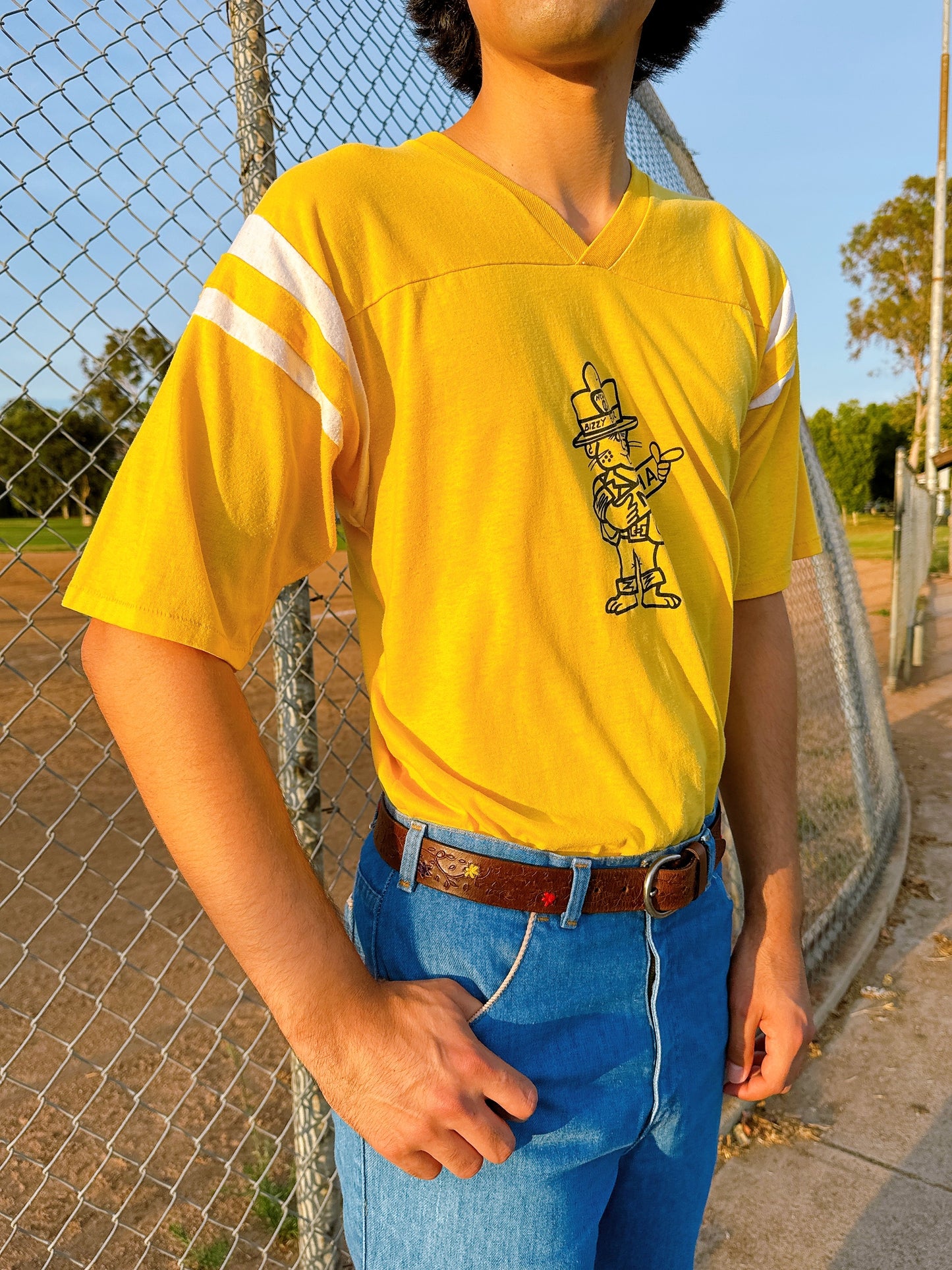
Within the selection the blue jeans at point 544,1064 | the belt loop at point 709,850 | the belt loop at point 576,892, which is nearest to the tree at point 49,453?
the blue jeans at point 544,1064

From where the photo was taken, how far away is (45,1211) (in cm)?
256

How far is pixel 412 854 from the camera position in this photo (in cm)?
111

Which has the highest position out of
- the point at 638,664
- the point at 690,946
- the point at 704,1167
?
the point at 638,664

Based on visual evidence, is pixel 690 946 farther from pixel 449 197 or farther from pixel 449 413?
pixel 449 197

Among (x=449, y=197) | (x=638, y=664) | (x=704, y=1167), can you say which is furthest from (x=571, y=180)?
(x=704, y=1167)

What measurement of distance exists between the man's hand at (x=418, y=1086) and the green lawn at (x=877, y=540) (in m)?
17.3

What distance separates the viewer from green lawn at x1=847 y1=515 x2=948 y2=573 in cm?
1934

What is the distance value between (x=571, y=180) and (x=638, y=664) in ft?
2.16

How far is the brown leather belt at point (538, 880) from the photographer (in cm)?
109

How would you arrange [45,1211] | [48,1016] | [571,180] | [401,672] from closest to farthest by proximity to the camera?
1. [401,672]
2. [571,180]
3. [45,1211]
4. [48,1016]

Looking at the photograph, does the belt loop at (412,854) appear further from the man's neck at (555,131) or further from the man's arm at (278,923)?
the man's neck at (555,131)

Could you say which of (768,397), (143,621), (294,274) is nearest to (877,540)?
(768,397)

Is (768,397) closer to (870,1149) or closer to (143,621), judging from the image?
(143,621)

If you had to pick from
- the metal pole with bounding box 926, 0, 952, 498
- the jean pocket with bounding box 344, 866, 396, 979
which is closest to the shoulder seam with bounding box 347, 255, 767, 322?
the jean pocket with bounding box 344, 866, 396, 979
